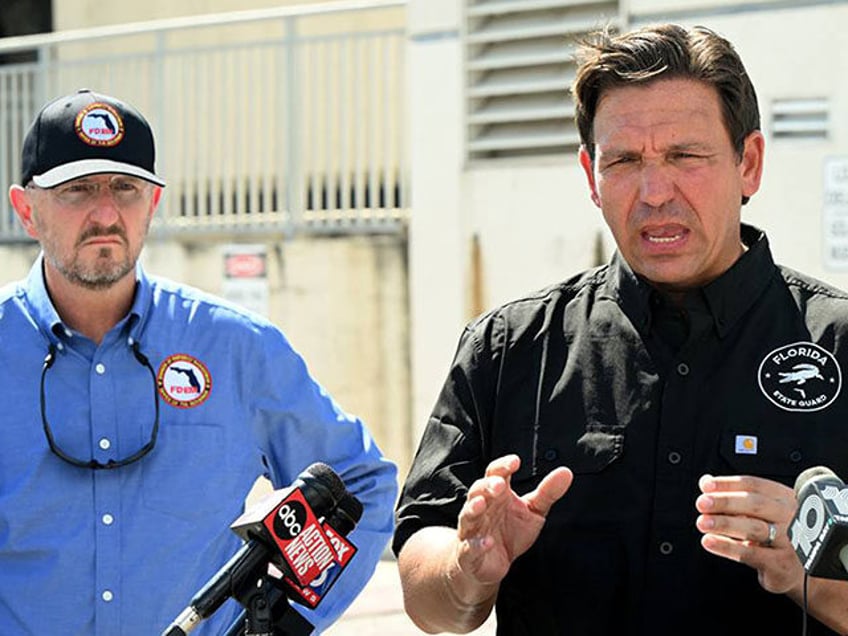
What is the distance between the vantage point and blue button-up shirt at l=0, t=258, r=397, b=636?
3.46 meters

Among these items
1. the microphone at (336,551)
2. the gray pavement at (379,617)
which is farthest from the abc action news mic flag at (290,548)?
the gray pavement at (379,617)

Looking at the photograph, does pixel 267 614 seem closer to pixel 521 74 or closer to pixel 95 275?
pixel 95 275

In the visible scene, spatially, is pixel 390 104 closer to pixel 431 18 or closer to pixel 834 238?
pixel 431 18

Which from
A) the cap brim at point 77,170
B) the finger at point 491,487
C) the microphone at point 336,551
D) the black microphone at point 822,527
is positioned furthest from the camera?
the cap brim at point 77,170

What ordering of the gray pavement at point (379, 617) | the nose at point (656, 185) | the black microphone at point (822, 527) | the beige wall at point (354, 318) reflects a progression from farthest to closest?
the beige wall at point (354, 318) < the gray pavement at point (379, 617) < the nose at point (656, 185) < the black microphone at point (822, 527)

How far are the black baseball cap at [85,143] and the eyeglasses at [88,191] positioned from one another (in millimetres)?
32

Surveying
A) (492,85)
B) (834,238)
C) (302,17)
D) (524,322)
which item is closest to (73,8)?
(302,17)

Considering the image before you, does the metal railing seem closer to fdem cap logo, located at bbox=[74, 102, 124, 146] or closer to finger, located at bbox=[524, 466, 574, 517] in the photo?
fdem cap logo, located at bbox=[74, 102, 124, 146]

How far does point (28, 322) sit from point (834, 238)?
5756 millimetres

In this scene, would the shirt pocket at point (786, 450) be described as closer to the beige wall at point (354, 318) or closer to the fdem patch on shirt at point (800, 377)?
the fdem patch on shirt at point (800, 377)

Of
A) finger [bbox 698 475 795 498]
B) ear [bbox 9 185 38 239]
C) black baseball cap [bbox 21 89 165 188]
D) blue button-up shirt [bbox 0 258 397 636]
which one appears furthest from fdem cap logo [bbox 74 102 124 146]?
finger [bbox 698 475 795 498]

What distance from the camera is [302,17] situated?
1110cm

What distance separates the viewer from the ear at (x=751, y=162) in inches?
110

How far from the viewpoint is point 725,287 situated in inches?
109
